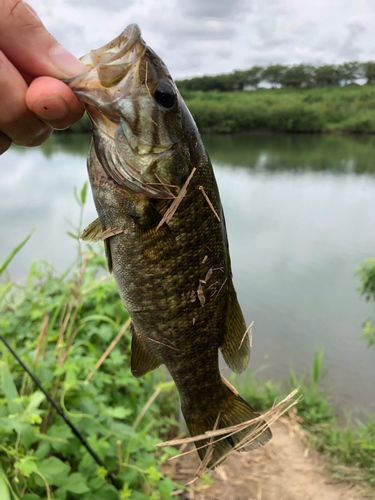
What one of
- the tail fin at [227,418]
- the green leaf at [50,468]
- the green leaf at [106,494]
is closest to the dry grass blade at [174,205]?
the tail fin at [227,418]

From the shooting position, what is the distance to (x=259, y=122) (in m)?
30.8

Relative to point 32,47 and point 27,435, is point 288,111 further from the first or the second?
point 27,435

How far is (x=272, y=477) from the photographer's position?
313cm

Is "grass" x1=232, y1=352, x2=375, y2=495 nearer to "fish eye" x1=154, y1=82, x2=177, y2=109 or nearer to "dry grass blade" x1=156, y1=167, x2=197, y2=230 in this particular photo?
"dry grass blade" x1=156, y1=167, x2=197, y2=230

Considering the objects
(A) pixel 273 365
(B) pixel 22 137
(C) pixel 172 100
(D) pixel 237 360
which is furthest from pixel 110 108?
(A) pixel 273 365

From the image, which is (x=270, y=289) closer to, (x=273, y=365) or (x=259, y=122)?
(x=273, y=365)

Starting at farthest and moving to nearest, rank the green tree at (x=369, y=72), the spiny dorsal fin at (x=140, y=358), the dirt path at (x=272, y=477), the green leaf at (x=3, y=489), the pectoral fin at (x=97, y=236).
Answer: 1. the green tree at (x=369, y=72)
2. the dirt path at (x=272, y=477)
3. the green leaf at (x=3, y=489)
4. the spiny dorsal fin at (x=140, y=358)
5. the pectoral fin at (x=97, y=236)

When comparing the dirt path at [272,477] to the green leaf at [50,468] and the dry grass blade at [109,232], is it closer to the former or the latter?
the green leaf at [50,468]

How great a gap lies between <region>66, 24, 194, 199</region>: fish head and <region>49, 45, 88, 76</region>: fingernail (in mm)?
Result: 33

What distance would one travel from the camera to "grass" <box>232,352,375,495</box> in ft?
9.87

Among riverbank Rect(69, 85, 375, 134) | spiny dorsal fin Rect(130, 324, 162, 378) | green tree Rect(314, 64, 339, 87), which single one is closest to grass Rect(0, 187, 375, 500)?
spiny dorsal fin Rect(130, 324, 162, 378)

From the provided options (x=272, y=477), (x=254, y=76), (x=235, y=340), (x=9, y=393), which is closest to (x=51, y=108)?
(x=235, y=340)

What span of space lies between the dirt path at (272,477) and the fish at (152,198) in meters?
2.27

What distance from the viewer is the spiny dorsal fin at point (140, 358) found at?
1262mm
